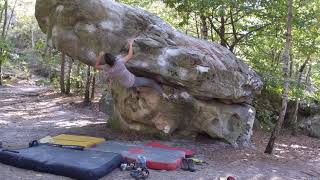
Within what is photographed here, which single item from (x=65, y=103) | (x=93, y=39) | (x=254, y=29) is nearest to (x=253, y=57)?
(x=254, y=29)

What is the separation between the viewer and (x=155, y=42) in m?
9.94

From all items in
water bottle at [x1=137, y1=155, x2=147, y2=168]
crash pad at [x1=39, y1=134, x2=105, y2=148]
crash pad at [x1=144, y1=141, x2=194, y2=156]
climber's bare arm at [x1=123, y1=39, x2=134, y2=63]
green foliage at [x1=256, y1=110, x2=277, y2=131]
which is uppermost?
climber's bare arm at [x1=123, y1=39, x2=134, y2=63]

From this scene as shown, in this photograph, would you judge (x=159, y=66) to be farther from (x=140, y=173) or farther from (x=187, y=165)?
(x=140, y=173)

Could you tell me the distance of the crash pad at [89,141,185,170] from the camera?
312 inches

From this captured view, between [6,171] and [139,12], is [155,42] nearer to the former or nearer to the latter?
[139,12]

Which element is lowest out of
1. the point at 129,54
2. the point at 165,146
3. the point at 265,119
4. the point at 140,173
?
the point at 140,173

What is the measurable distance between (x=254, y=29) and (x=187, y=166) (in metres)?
8.32

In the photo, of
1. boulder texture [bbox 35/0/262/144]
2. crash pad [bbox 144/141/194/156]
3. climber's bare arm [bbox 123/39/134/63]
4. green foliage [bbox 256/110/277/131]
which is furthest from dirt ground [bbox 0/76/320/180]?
climber's bare arm [bbox 123/39/134/63]

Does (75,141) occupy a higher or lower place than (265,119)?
lower

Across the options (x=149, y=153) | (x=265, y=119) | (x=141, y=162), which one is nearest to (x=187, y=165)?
(x=149, y=153)

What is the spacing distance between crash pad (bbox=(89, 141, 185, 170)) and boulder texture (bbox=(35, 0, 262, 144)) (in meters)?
1.37

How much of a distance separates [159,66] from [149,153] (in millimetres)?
2430

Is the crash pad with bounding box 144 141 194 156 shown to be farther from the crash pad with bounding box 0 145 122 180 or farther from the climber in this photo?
the crash pad with bounding box 0 145 122 180

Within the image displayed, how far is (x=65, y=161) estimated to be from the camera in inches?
285
